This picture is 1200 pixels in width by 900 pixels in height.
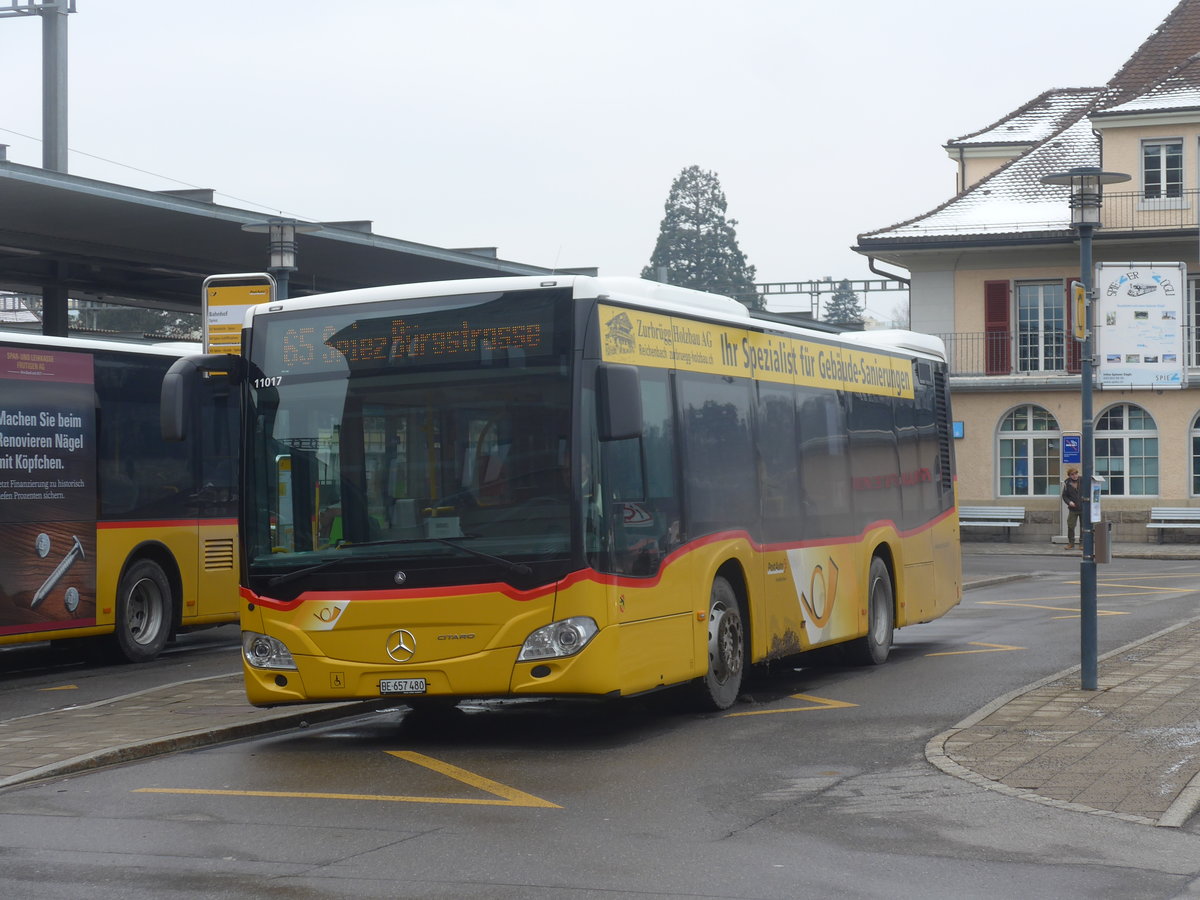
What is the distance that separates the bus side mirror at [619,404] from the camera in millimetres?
10398

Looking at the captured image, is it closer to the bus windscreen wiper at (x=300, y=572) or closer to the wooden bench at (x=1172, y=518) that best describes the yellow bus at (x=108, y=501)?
the bus windscreen wiper at (x=300, y=572)

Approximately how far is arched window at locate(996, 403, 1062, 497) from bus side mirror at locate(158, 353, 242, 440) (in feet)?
117

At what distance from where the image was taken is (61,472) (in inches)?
646

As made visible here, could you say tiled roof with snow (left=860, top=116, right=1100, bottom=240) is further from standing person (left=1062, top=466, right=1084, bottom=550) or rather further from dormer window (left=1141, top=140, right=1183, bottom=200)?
standing person (left=1062, top=466, right=1084, bottom=550)

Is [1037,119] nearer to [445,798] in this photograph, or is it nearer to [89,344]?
[89,344]

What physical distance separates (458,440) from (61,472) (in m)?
7.14

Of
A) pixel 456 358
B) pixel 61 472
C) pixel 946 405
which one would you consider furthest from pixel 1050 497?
pixel 456 358

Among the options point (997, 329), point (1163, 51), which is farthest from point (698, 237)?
point (997, 329)

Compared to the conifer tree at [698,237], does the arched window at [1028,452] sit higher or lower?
lower

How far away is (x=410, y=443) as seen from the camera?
10.8 metres

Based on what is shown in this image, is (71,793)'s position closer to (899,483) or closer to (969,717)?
→ (969,717)

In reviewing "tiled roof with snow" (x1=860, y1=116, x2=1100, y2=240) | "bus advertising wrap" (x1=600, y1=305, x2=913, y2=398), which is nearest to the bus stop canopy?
"bus advertising wrap" (x1=600, y1=305, x2=913, y2=398)

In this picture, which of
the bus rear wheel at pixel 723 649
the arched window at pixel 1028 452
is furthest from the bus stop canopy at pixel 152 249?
the arched window at pixel 1028 452

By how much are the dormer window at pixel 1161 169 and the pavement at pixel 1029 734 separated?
31.2 metres
